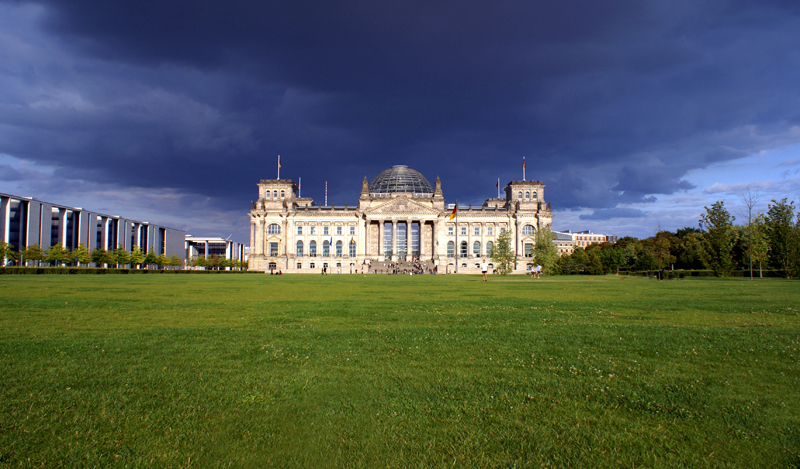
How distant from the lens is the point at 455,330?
1092 cm

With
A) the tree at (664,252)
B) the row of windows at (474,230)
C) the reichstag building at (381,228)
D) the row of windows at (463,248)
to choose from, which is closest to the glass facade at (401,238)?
the reichstag building at (381,228)

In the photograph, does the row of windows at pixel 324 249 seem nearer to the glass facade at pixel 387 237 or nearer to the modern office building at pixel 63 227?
the glass facade at pixel 387 237

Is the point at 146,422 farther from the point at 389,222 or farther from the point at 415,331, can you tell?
the point at 389,222

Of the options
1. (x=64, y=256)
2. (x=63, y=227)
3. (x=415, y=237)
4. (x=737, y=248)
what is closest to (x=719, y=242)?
(x=737, y=248)

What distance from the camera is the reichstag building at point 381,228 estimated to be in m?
108

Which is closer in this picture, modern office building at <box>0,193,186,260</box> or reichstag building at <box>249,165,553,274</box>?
modern office building at <box>0,193,186,260</box>

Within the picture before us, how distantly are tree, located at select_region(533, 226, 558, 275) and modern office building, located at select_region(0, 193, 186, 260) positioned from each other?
95247 mm

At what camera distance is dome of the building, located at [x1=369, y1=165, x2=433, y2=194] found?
12064 cm

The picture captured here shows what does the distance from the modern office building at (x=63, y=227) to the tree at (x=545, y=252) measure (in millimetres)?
95247

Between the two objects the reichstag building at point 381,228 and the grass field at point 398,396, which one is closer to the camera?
the grass field at point 398,396

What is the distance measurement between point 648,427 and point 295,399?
435 centimetres

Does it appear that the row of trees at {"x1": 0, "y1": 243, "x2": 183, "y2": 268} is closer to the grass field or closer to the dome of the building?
the dome of the building

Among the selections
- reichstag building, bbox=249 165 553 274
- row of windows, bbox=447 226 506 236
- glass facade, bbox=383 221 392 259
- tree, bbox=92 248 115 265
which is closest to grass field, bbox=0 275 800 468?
tree, bbox=92 248 115 265

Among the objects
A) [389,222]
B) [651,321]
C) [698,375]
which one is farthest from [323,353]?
[389,222]
